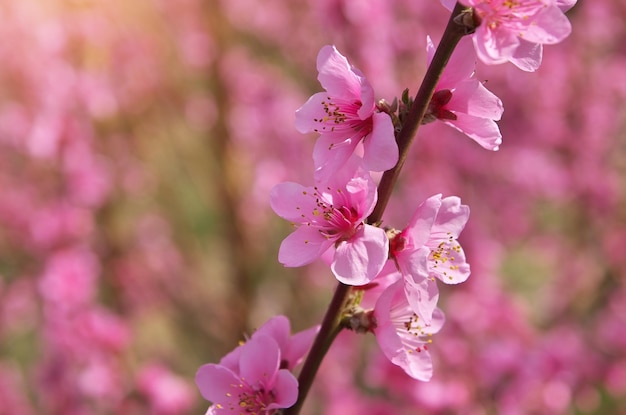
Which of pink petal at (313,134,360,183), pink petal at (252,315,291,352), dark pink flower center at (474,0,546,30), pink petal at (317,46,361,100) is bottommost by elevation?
pink petal at (252,315,291,352)

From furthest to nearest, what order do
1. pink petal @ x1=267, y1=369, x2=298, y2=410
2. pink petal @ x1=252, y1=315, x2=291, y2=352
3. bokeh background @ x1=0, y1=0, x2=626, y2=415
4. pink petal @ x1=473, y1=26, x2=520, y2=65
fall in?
bokeh background @ x1=0, y1=0, x2=626, y2=415, pink petal @ x1=252, y1=315, x2=291, y2=352, pink petal @ x1=267, y1=369, x2=298, y2=410, pink petal @ x1=473, y1=26, x2=520, y2=65

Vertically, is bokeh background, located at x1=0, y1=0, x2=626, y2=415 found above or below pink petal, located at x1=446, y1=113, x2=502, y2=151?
below

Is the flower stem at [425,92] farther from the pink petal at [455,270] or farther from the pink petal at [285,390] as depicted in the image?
the pink petal at [285,390]

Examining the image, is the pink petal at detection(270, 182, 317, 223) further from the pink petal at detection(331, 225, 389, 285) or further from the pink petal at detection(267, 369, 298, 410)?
the pink petal at detection(267, 369, 298, 410)

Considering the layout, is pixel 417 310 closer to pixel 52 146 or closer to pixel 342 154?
pixel 342 154

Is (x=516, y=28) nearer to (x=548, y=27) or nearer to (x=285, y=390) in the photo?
(x=548, y=27)

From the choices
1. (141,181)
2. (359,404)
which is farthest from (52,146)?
(359,404)

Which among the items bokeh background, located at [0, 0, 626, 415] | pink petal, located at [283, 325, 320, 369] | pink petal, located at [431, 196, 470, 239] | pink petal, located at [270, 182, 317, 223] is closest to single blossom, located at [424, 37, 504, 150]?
pink petal, located at [431, 196, 470, 239]
